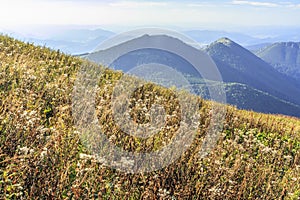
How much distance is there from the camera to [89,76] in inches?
408

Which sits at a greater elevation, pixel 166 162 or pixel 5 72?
pixel 5 72

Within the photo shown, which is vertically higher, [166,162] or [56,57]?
[56,57]

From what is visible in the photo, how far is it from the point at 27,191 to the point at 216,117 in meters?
6.88

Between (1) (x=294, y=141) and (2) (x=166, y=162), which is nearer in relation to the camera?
(2) (x=166, y=162)

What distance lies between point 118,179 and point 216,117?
217 inches

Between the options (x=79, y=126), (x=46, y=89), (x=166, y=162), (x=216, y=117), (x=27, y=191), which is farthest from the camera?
(x=216, y=117)

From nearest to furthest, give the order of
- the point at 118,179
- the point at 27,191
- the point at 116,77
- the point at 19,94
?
A: 1. the point at 27,191
2. the point at 118,179
3. the point at 19,94
4. the point at 116,77

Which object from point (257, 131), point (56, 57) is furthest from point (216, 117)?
point (56, 57)

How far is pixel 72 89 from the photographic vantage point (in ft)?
27.2

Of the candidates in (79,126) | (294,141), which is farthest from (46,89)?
(294,141)

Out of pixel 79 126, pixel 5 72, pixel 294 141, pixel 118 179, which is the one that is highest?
pixel 5 72

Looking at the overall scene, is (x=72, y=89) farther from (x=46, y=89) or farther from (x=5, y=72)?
(x=5, y=72)

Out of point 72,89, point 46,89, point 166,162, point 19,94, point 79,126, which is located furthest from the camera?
point 72,89

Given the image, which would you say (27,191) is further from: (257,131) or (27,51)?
(27,51)
